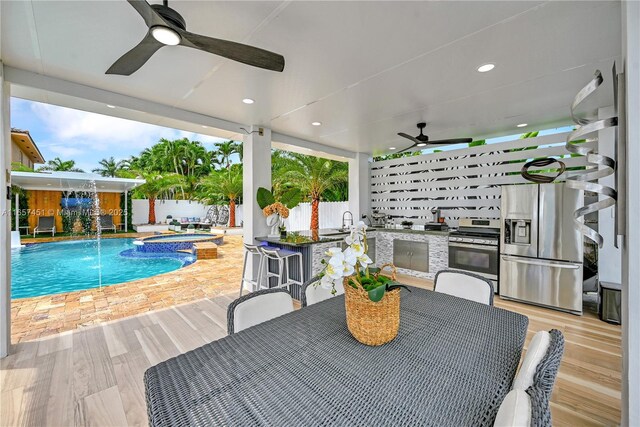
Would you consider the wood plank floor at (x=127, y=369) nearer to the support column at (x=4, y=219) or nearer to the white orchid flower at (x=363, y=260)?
the support column at (x=4, y=219)

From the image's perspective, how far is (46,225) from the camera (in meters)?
9.85

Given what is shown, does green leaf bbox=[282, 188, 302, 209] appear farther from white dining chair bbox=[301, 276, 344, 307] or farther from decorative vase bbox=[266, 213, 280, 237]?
white dining chair bbox=[301, 276, 344, 307]

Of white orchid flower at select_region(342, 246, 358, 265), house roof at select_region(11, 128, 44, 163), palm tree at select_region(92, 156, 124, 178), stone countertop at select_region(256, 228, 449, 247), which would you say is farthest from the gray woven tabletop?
palm tree at select_region(92, 156, 124, 178)

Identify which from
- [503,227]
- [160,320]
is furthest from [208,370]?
[503,227]

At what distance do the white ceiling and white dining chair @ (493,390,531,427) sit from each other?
7.18ft

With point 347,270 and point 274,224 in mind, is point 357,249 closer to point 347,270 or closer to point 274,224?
point 347,270

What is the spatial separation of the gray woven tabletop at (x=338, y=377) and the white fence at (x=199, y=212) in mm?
6197

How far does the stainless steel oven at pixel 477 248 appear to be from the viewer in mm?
4117

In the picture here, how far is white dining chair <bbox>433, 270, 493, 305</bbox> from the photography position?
6.17 feet

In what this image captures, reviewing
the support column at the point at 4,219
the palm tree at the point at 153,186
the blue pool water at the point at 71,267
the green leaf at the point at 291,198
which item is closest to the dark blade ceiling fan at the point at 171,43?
the support column at the point at 4,219

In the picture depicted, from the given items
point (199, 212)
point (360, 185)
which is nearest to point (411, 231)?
point (360, 185)

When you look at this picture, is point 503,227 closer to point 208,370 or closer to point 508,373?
point 508,373

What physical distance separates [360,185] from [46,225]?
12.0 meters
